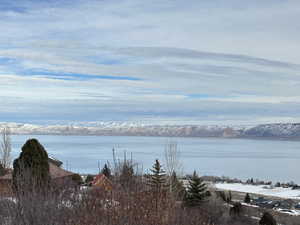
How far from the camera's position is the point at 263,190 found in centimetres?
6019

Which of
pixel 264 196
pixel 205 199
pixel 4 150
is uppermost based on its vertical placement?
pixel 4 150

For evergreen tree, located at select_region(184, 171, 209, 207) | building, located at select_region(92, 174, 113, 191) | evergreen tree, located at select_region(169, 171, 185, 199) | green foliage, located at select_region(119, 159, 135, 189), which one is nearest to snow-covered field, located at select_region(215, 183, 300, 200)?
evergreen tree, located at select_region(184, 171, 209, 207)

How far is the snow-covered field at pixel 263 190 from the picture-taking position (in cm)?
5729

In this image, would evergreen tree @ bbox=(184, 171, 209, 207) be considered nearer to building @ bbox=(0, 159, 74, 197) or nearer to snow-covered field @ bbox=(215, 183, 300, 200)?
building @ bbox=(0, 159, 74, 197)

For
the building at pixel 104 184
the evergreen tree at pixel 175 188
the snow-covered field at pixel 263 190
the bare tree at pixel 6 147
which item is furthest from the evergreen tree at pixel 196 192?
the snow-covered field at pixel 263 190

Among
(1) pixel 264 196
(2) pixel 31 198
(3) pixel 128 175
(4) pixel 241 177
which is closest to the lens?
(2) pixel 31 198

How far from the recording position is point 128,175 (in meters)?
8.33

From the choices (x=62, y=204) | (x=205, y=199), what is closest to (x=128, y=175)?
(x=62, y=204)

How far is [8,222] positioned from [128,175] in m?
2.38

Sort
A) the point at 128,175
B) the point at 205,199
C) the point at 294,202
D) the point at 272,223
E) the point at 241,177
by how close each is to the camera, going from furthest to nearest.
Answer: the point at 241,177 → the point at 294,202 → the point at 205,199 → the point at 272,223 → the point at 128,175

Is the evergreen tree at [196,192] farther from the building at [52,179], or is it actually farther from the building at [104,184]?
the building at [104,184]

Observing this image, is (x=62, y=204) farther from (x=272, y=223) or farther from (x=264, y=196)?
(x=264, y=196)

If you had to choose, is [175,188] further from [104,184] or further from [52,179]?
[104,184]

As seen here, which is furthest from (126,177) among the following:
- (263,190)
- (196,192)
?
(263,190)
